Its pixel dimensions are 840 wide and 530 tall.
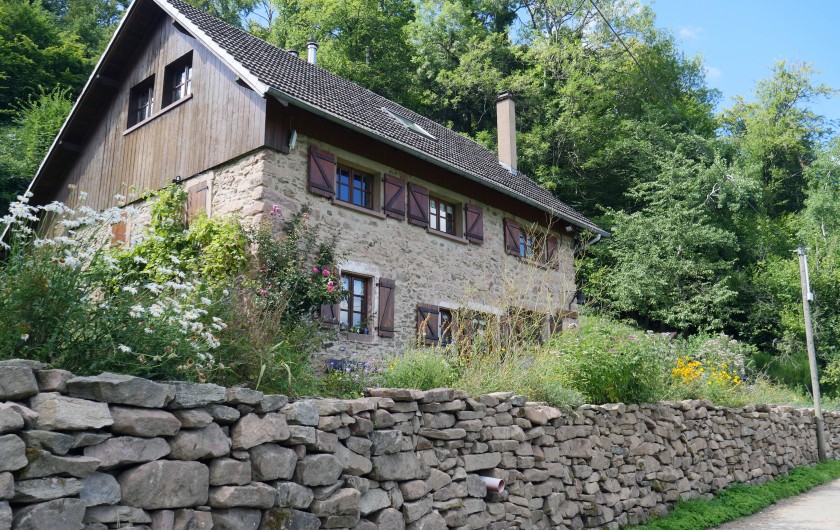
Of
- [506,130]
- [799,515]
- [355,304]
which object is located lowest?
[799,515]

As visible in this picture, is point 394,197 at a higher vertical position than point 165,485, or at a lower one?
higher

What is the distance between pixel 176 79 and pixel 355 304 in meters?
5.29

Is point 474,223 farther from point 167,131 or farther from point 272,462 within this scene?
point 272,462

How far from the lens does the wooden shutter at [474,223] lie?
13359 millimetres

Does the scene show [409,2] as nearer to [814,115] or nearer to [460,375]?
[814,115]

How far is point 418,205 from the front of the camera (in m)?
12.3

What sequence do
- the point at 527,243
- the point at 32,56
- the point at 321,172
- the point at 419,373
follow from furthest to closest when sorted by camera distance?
1. the point at 32,56
2. the point at 527,243
3. the point at 321,172
4. the point at 419,373

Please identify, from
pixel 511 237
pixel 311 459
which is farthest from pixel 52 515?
pixel 511 237

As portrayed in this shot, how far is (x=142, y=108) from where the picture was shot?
13.0m

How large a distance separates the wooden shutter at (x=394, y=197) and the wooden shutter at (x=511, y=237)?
3240 mm

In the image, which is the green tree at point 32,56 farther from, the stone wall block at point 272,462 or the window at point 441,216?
the stone wall block at point 272,462

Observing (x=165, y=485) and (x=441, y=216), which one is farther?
(x=441, y=216)

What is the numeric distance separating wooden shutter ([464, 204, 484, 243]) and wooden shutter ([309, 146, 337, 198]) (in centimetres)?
346

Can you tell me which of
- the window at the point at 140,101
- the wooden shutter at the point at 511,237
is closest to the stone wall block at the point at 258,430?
the window at the point at 140,101
